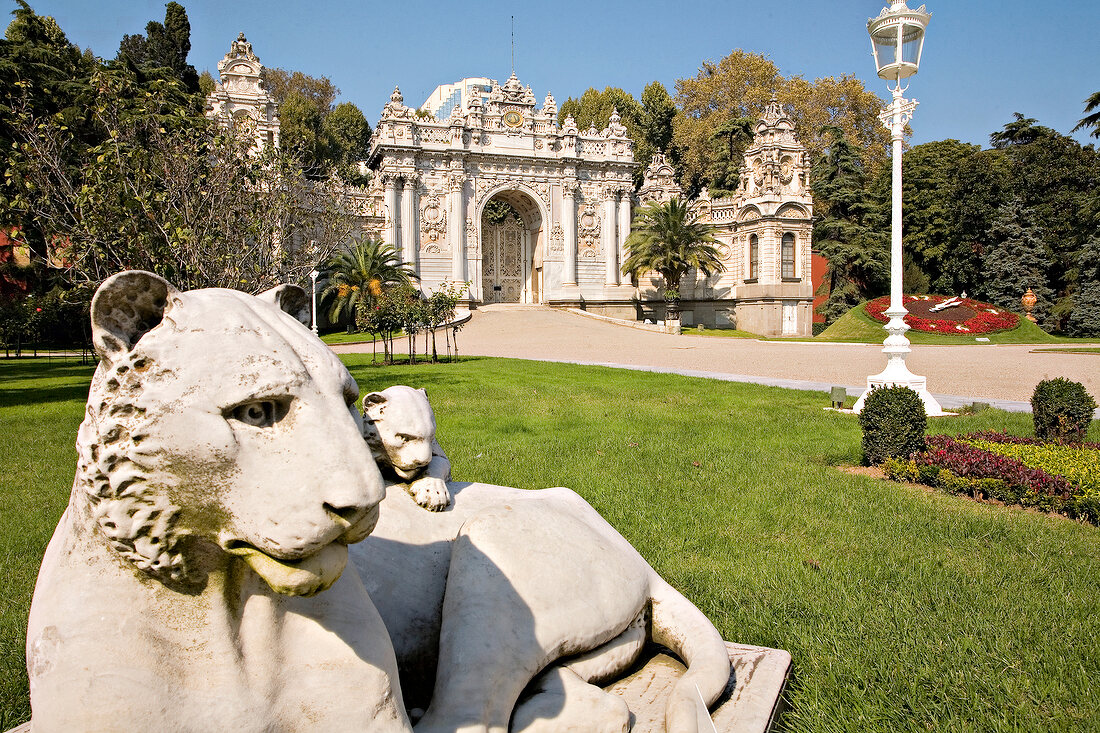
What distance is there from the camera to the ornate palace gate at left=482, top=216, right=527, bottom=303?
138 feet

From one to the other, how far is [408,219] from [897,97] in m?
29.4

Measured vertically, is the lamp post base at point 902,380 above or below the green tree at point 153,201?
below

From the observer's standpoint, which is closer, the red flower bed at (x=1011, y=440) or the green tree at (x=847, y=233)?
the red flower bed at (x=1011, y=440)

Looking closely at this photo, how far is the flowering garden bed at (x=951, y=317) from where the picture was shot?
2989 cm

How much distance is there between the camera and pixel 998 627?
3.52 meters

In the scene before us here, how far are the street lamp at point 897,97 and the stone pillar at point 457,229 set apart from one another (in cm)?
2855

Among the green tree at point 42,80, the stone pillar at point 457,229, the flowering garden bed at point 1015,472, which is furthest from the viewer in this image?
the stone pillar at point 457,229

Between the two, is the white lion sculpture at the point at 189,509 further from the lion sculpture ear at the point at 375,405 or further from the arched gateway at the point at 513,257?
the arched gateway at the point at 513,257

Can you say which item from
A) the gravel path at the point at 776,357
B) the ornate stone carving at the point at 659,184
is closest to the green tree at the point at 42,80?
the gravel path at the point at 776,357

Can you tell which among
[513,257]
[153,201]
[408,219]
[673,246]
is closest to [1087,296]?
[673,246]

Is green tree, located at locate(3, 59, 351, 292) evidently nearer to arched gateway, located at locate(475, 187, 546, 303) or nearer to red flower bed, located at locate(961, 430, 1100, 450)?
red flower bed, located at locate(961, 430, 1100, 450)

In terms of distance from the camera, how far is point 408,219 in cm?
3694

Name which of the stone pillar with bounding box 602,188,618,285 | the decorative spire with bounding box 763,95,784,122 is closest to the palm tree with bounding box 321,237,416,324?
the stone pillar with bounding box 602,188,618,285

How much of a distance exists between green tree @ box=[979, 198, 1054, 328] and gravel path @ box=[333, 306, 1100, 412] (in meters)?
14.7
